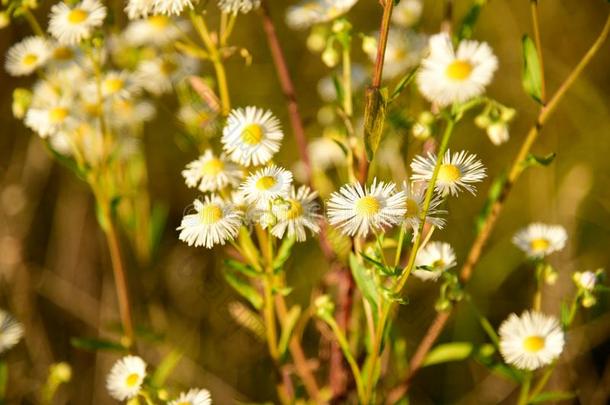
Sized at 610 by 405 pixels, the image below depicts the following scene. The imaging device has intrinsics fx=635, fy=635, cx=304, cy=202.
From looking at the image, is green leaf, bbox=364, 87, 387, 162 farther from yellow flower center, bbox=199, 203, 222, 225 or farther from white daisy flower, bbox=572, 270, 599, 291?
white daisy flower, bbox=572, 270, 599, 291

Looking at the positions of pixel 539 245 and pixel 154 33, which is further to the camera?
pixel 154 33

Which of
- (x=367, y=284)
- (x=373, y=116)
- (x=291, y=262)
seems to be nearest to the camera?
(x=373, y=116)

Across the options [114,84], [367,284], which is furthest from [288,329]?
[114,84]

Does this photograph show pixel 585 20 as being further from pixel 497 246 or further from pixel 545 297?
pixel 545 297

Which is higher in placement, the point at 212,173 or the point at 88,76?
the point at 88,76

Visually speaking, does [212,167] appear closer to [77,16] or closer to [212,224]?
[212,224]

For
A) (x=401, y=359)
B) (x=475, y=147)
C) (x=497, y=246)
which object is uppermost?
(x=475, y=147)

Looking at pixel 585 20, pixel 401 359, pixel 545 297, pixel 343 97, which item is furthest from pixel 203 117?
pixel 585 20
